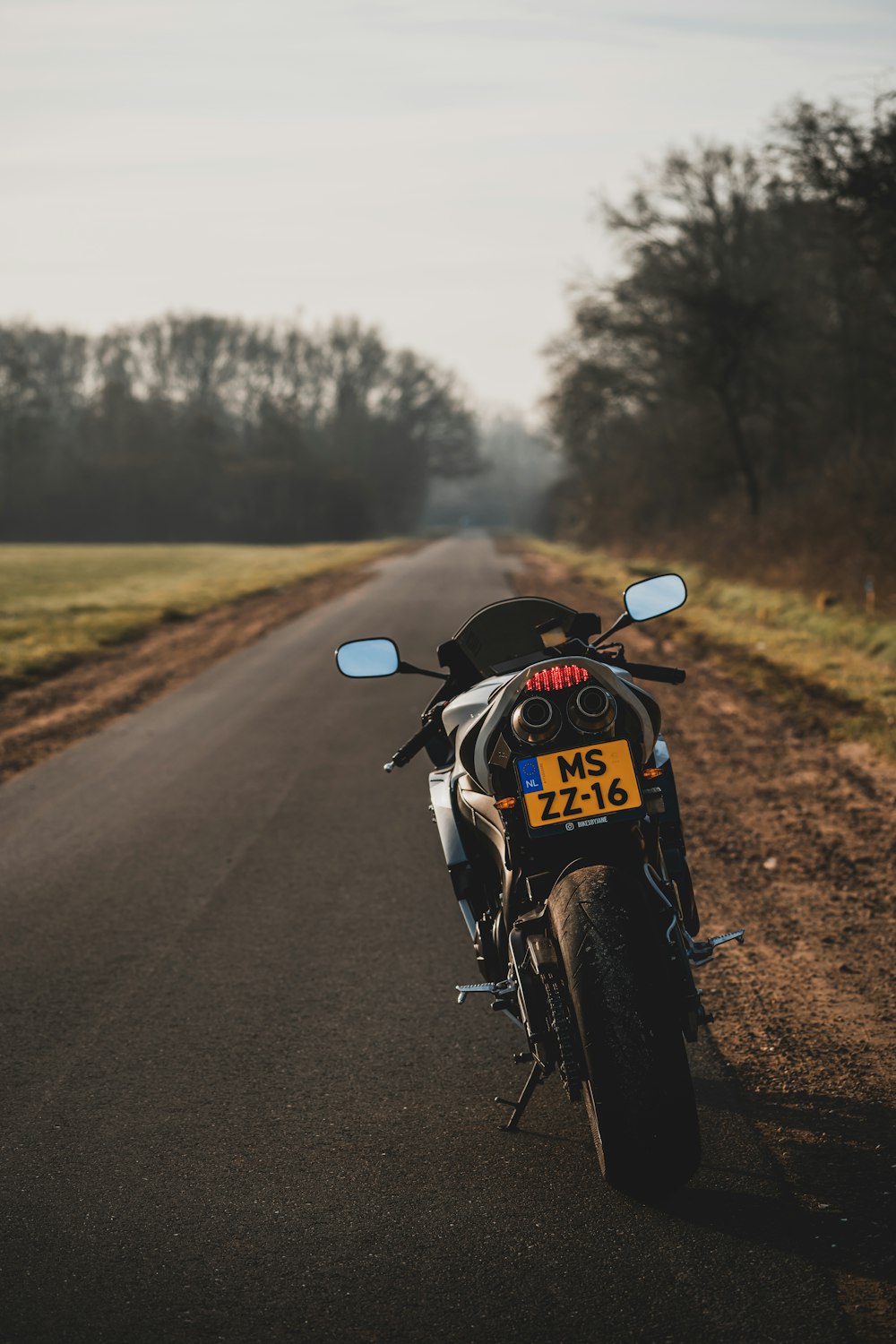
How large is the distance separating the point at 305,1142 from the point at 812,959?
231 cm

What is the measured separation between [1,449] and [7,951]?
72851 millimetres

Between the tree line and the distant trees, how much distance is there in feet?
122

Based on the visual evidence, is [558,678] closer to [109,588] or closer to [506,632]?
[506,632]

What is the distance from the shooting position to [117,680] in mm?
14359

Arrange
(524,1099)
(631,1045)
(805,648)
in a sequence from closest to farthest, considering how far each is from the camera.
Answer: (631,1045)
(524,1099)
(805,648)

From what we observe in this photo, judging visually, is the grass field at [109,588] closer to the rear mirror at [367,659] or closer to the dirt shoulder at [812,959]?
the dirt shoulder at [812,959]

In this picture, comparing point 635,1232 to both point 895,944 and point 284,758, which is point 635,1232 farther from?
point 284,758

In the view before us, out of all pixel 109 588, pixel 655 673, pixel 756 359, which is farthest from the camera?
pixel 109 588

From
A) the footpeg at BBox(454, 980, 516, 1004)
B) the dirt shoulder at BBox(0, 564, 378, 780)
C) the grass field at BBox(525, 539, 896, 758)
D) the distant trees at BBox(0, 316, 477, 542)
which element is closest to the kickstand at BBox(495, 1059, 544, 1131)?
the footpeg at BBox(454, 980, 516, 1004)

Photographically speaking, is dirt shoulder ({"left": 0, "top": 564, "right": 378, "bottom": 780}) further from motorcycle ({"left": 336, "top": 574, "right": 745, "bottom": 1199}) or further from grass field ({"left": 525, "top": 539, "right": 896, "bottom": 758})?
motorcycle ({"left": 336, "top": 574, "right": 745, "bottom": 1199})

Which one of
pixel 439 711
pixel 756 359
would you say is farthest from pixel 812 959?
pixel 756 359

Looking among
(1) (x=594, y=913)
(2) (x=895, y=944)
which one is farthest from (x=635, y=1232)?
(2) (x=895, y=944)

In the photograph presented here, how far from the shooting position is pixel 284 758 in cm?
937

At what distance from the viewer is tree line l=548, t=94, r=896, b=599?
16578 millimetres
